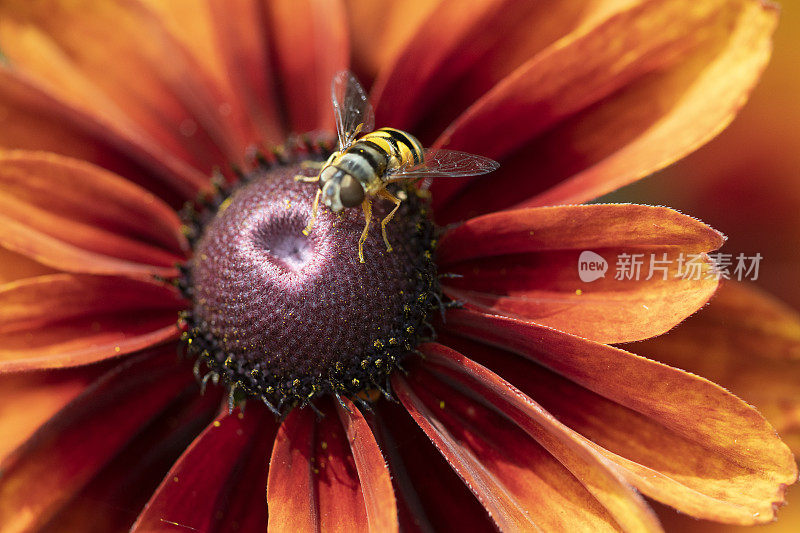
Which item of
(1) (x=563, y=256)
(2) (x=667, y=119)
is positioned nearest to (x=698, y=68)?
(2) (x=667, y=119)

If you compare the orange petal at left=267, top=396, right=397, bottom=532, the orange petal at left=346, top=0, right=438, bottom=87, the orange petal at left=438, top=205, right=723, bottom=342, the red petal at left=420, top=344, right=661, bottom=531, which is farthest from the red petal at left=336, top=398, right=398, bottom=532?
the orange petal at left=346, top=0, right=438, bottom=87

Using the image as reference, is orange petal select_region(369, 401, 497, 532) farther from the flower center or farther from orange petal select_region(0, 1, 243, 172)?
orange petal select_region(0, 1, 243, 172)

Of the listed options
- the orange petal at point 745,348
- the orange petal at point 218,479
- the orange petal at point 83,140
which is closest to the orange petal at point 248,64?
the orange petal at point 83,140

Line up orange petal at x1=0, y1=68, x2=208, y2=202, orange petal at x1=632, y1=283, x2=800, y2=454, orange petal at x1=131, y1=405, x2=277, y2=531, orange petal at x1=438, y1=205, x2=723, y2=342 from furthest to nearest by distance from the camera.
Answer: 1. orange petal at x1=0, y1=68, x2=208, y2=202
2. orange petal at x1=632, y1=283, x2=800, y2=454
3. orange petal at x1=131, y1=405, x2=277, y2=531
4. orange petal at x1=438, y1=205, x2=723, y2=342

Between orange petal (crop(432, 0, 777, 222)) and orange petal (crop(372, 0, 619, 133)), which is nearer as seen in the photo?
orange petal (crop(432, 0, 777, 222))

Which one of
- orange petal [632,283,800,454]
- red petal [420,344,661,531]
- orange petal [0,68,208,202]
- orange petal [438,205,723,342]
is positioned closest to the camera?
red petal [420,344,661,531]

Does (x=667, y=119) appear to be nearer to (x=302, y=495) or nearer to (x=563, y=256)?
(x=563, y=256)

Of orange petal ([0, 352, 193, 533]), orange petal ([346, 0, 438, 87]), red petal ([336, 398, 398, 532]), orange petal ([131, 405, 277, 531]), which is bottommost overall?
red petal ([336, 398, 398, 532])

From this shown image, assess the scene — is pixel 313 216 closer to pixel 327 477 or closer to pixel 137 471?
pixel 327 477

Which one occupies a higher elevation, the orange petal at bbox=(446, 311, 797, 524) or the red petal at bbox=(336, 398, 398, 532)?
the red petal at bbox=(336, 398, 398, 532)
